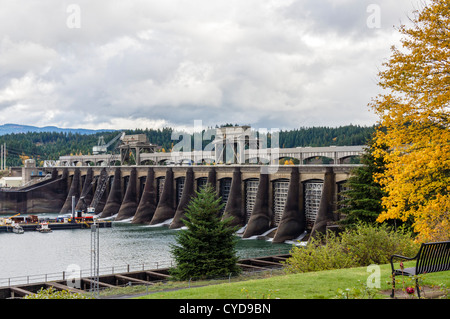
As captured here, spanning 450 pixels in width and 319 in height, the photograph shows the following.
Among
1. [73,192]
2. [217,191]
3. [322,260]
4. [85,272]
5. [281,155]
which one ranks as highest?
[281,155]

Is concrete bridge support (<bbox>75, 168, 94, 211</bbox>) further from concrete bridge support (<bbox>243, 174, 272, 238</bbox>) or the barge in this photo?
concrete bridge support (<bbox>243, 174, 272, 238</bbox>)

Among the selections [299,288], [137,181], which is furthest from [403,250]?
[137,181]

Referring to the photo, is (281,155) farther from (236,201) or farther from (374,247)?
(374,247)

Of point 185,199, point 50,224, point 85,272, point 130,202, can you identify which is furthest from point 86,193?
point 85,272

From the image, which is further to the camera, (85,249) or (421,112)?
(85,249)

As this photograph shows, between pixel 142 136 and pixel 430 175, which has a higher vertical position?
pixel 142 136

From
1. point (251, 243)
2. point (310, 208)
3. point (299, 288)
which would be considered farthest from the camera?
point (310, 208)
